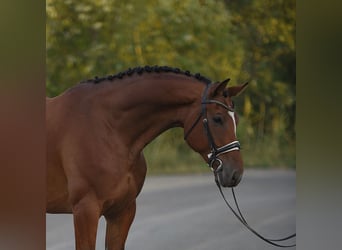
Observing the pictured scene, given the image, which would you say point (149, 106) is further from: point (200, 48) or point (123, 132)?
point (200, 48)

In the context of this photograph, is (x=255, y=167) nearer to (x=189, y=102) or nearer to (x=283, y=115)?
(x=283, y=115)

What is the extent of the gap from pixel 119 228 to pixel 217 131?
100cm

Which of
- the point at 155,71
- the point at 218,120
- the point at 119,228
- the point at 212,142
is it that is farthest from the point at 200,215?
the point at 155,71

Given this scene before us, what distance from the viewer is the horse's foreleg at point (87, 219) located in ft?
12.5

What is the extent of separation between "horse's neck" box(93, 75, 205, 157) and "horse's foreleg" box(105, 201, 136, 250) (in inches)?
20.2

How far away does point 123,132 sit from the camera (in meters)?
3.86

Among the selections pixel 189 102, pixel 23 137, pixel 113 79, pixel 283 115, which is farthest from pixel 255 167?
pixel 23 137

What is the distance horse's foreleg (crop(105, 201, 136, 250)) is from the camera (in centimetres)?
407

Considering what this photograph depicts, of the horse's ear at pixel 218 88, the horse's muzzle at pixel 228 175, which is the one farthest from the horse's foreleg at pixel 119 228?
the horse's ear at pixel 218 88

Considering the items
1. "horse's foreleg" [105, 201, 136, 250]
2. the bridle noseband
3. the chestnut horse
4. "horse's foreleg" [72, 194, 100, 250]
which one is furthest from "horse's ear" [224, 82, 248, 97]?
"horse's foreleg" [72, 194, 100, 250]

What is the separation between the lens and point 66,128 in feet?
13.1

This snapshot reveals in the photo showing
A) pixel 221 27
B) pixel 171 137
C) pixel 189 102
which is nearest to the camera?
pixel 189 102

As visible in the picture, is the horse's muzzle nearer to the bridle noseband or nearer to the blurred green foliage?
the bridle noseband

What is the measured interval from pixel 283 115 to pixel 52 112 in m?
1.76
